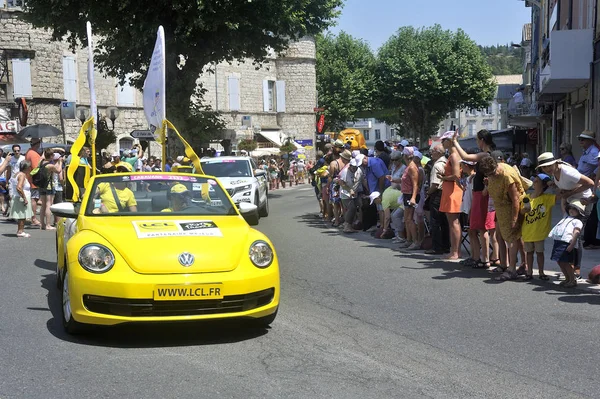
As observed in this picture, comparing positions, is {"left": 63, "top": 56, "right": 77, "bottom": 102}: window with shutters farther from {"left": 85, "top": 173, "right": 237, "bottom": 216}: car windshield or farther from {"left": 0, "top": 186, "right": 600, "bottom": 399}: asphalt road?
{"left": 85, "top": 173, "right": 237, "bottom": 216}: car windshield

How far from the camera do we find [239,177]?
19312mm

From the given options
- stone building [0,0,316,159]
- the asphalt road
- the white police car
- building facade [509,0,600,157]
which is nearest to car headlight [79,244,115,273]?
the asphalt road

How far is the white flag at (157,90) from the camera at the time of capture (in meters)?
11.0

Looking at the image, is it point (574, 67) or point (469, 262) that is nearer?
point (469, 262)

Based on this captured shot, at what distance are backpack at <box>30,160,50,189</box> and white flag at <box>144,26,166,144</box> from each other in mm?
5258

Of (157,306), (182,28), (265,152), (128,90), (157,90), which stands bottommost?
(157,306)

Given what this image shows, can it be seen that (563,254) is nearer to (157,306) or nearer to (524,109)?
(157,306)

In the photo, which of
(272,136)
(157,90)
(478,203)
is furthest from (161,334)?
(272,136)

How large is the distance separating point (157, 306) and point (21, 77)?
30847mm

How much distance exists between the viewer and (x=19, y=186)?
15.3 m

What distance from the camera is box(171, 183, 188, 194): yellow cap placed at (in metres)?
7.62

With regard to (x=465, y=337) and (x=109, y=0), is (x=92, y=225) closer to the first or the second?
Answer: (x=465, y=337)

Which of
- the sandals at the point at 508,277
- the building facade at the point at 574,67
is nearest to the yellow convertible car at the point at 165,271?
the sandals at the point at 508,277

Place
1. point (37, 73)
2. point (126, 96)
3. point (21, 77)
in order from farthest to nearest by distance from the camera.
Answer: point (126, 96) → point (37, 73) → point (21, 77)
